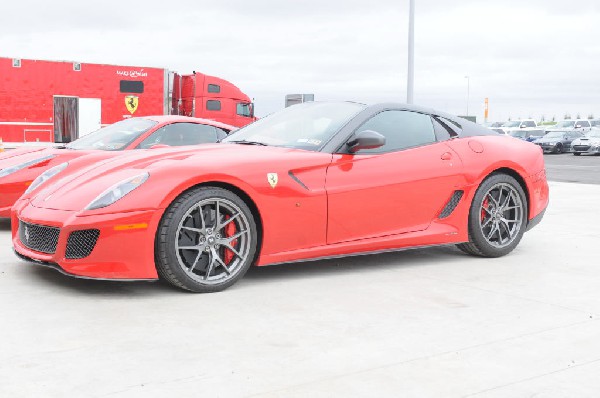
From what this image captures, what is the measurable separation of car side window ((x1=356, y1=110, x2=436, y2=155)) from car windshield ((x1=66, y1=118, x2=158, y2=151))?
3127 millimetres

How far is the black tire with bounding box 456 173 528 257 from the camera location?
6.29 metres

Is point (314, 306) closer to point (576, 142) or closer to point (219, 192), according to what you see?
point (219, 192)

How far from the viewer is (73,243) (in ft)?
15.5

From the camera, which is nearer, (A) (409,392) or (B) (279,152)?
(A) (409,392)

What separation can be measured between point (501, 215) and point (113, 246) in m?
3.26

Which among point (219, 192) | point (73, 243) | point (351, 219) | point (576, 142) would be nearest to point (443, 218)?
point (351, 219)

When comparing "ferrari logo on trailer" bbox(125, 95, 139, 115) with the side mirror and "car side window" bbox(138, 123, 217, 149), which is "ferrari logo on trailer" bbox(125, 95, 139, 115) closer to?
"car side window" bbox(138, 123, 217, 149)

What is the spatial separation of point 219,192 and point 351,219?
1028mm

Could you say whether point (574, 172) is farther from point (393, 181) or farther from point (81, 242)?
point (81, 242)

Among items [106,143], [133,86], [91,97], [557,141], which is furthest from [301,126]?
[557,141]

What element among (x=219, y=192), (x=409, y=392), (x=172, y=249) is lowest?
(x=409, y=392)

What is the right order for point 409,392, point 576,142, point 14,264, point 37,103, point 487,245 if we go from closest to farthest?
point 409,392 < point 14,264 < point 487,245 < point 37,103 < point 576,142

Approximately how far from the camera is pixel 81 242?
4727mm

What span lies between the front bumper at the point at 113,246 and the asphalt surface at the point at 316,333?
17 centimetres
